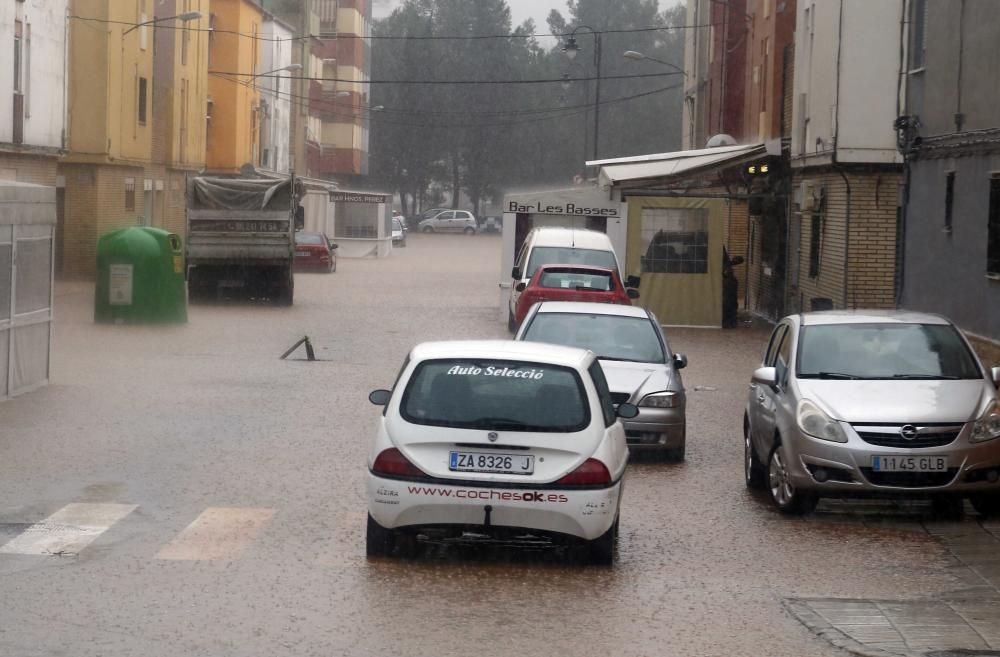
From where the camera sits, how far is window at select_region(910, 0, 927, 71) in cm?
2286

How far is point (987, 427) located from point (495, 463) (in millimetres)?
4064

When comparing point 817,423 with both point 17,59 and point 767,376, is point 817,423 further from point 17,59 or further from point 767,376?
point 17,59

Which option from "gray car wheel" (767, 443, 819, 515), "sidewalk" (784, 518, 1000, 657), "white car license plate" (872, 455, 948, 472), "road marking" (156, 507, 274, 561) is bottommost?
"road marking" (156, 507, 274, 561)

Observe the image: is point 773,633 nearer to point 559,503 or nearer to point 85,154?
point 559,503

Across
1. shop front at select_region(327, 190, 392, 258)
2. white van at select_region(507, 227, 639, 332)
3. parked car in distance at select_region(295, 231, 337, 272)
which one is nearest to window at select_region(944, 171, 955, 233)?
A: white van at select_region(507, 227, 639, 332)

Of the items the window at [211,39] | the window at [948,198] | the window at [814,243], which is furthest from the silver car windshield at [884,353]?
the window at [211,39]

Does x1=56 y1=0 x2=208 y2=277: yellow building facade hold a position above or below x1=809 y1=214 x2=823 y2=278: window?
above

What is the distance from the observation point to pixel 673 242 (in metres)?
31.4

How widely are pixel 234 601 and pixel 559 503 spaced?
6.25ft

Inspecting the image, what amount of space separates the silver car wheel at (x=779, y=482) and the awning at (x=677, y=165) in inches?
765

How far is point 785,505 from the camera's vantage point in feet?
38.0

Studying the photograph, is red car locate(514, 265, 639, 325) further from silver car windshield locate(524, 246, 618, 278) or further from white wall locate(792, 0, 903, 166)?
white wall locate(792, 0, 903, 166)

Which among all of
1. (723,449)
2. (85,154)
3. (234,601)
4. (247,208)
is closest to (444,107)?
(85,154)

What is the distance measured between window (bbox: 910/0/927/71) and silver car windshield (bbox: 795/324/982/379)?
36.5 feet
